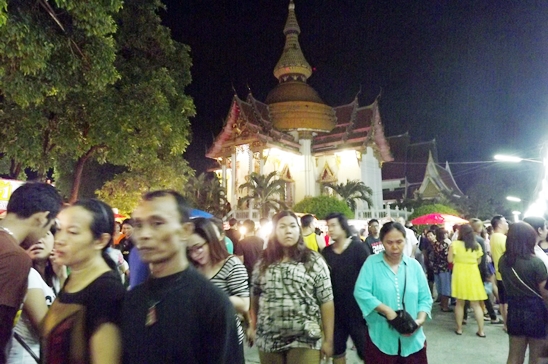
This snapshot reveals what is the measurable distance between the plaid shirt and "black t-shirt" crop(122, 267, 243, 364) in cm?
164

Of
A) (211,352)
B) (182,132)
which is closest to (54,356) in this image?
(211,352)

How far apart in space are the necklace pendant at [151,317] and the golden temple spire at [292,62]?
111ft

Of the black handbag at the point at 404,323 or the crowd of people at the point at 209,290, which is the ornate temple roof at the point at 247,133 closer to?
the crowd of people at the point at 209,290

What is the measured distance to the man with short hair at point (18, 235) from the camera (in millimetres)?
1758

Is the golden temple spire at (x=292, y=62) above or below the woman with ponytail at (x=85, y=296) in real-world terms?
above

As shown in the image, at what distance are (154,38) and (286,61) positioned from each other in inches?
881

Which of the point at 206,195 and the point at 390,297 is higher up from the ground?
the point at 206,195

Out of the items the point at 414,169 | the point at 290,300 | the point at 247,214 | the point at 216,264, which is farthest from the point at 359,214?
the point at 216,264

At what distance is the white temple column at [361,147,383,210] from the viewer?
102 ft

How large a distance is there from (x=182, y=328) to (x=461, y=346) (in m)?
5.58

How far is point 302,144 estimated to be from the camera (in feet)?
102

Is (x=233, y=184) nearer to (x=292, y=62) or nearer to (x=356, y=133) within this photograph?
(x=356, y=133)

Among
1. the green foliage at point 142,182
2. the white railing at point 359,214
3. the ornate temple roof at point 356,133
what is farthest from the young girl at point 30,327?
the ornate temple roof at point 356,133

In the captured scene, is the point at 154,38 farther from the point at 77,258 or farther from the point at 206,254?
the point at 77,258
